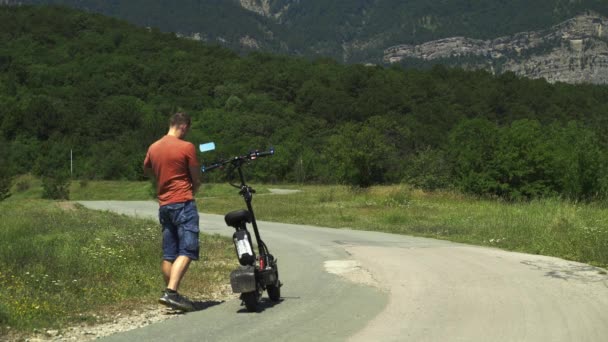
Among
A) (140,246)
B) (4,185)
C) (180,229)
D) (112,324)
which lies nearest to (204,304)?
(180,229)

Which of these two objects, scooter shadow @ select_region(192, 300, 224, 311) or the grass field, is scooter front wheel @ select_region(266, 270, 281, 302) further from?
the grass field

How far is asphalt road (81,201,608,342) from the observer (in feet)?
21.7

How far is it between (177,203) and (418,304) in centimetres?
294

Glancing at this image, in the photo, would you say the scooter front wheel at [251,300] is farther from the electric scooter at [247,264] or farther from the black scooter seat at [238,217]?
the black scooter seat at [238,217]

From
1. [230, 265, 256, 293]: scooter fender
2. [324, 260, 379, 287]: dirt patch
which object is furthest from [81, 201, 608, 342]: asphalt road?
[230, 265, 256, 293]: scooter fender

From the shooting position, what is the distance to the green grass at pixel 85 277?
7191mm

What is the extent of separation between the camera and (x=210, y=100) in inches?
4774

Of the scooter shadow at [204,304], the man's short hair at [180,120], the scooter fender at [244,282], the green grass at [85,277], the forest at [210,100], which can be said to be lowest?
the scooter shadow at [204,304]

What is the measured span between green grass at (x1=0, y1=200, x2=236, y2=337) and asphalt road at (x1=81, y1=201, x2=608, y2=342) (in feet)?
3.14

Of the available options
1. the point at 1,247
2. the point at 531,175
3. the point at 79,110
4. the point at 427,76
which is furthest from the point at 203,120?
the point at 1,247

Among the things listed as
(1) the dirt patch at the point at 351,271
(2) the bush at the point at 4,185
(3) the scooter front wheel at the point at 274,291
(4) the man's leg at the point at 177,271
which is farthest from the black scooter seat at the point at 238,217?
(2) the bush at the point at 4,185

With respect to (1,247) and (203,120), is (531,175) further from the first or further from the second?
(203,120)

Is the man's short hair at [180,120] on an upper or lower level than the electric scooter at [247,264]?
A: upper

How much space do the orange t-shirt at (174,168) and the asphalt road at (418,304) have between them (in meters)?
1.31
